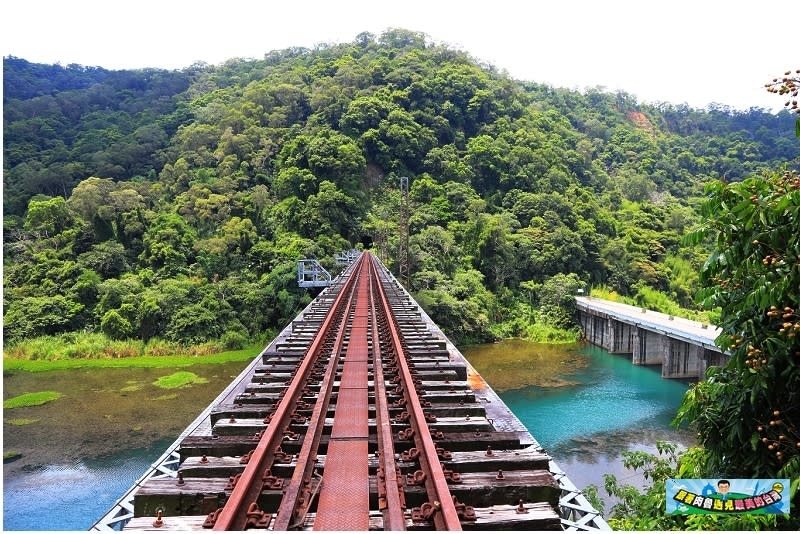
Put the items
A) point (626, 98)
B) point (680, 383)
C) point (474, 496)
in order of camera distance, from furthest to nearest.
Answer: point (626, 98) < point (680, 383) < point (474, 496)

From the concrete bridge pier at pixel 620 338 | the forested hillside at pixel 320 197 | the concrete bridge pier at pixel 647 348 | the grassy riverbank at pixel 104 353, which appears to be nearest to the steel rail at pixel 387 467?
the grassy riverbank at pixel 104 353

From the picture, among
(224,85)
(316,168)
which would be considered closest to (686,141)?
(316,168)

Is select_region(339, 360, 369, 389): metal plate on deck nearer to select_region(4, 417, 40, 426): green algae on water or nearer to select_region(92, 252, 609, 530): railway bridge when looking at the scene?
select_region(92, 252, 609, 530): railway bridge

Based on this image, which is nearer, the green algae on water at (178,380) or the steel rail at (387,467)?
the steel rail at (387,467)

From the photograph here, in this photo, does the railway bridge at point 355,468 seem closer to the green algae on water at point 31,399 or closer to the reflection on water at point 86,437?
the reflection on water at point 86,437

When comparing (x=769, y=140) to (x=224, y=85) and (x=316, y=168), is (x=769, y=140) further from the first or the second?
(x=224, y=85)

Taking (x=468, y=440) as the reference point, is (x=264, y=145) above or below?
above

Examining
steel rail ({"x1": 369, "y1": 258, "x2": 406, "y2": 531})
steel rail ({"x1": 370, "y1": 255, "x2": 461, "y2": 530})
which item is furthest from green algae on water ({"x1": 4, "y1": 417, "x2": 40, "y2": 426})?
steel rail ({"x1": 370, "y1": 255, "x2": 461, "y2": 530})
